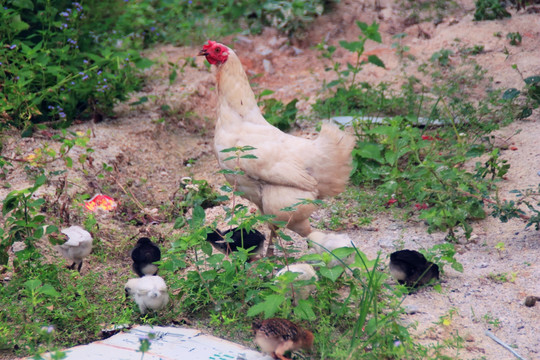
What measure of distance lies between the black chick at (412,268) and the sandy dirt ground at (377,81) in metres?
0.10

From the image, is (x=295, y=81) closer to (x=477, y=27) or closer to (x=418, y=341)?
(x=477, y=27)

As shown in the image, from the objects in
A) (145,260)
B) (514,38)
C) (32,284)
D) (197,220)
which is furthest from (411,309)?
(514,38)

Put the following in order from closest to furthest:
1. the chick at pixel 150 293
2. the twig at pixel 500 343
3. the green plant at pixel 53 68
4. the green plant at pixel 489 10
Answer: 1. the twig at pixel 500 343
2. the chick at pixel 150 293
3. the green plant at pixel 53 68
4. the green plant at pixel 489 10

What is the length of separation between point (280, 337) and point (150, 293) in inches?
37.4

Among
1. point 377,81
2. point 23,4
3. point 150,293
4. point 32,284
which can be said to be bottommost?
point 377,81

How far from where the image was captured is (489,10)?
298 inches

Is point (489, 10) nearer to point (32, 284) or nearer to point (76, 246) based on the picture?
point (76, 246)

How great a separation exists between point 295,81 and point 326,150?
368 centimetres

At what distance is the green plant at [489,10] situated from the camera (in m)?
7.44

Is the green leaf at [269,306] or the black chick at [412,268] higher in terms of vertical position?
the green leaf at [269,306]

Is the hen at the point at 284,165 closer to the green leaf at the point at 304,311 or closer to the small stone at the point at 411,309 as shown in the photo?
the green leaf at the point at 304,311

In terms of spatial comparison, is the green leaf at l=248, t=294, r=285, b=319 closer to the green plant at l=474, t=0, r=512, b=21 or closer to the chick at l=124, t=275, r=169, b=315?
the chick at l=124, t=275, r=169, b=315

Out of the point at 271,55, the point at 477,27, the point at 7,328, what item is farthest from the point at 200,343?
the point at 477,27

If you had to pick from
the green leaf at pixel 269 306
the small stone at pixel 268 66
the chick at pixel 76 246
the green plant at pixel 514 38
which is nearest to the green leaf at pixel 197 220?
the green leaf at pixel 269 306
